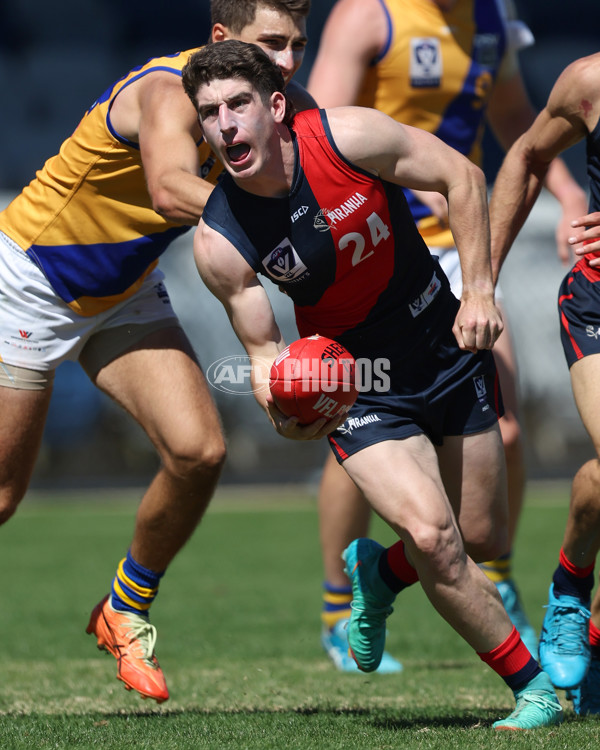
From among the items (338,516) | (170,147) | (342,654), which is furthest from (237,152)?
(342,654)

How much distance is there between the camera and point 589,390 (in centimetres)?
388

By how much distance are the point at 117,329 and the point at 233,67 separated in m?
1.38

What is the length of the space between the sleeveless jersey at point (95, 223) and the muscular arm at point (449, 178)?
2.81ft

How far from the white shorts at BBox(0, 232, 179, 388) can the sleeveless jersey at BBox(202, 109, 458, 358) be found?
0.94 metres

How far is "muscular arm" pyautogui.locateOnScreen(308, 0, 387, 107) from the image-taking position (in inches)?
206

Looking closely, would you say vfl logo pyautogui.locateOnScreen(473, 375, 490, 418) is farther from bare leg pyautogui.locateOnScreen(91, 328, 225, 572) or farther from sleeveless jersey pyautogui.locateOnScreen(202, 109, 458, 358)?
bare leg pyautogui.locateOnScreen(91, 328, 225, 572)

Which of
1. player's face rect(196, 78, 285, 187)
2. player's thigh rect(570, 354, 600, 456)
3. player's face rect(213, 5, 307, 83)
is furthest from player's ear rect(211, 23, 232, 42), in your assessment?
player's thigh rect(570, 354, 600, 456)

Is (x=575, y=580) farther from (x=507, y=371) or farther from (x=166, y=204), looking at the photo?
(x=166, y=204)

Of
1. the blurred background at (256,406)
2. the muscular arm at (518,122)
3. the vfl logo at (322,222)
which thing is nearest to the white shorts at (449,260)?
the muscular arm at (518,122)

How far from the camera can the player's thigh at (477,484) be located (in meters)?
3.92

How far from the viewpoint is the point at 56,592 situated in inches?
325

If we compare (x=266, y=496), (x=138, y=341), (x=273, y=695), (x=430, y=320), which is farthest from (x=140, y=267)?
(x=266, y=496)

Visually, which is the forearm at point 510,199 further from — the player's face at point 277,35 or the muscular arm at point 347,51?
the muscular arm at point 347,51

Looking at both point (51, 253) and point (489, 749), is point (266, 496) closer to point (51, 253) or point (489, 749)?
point (51, 253)
